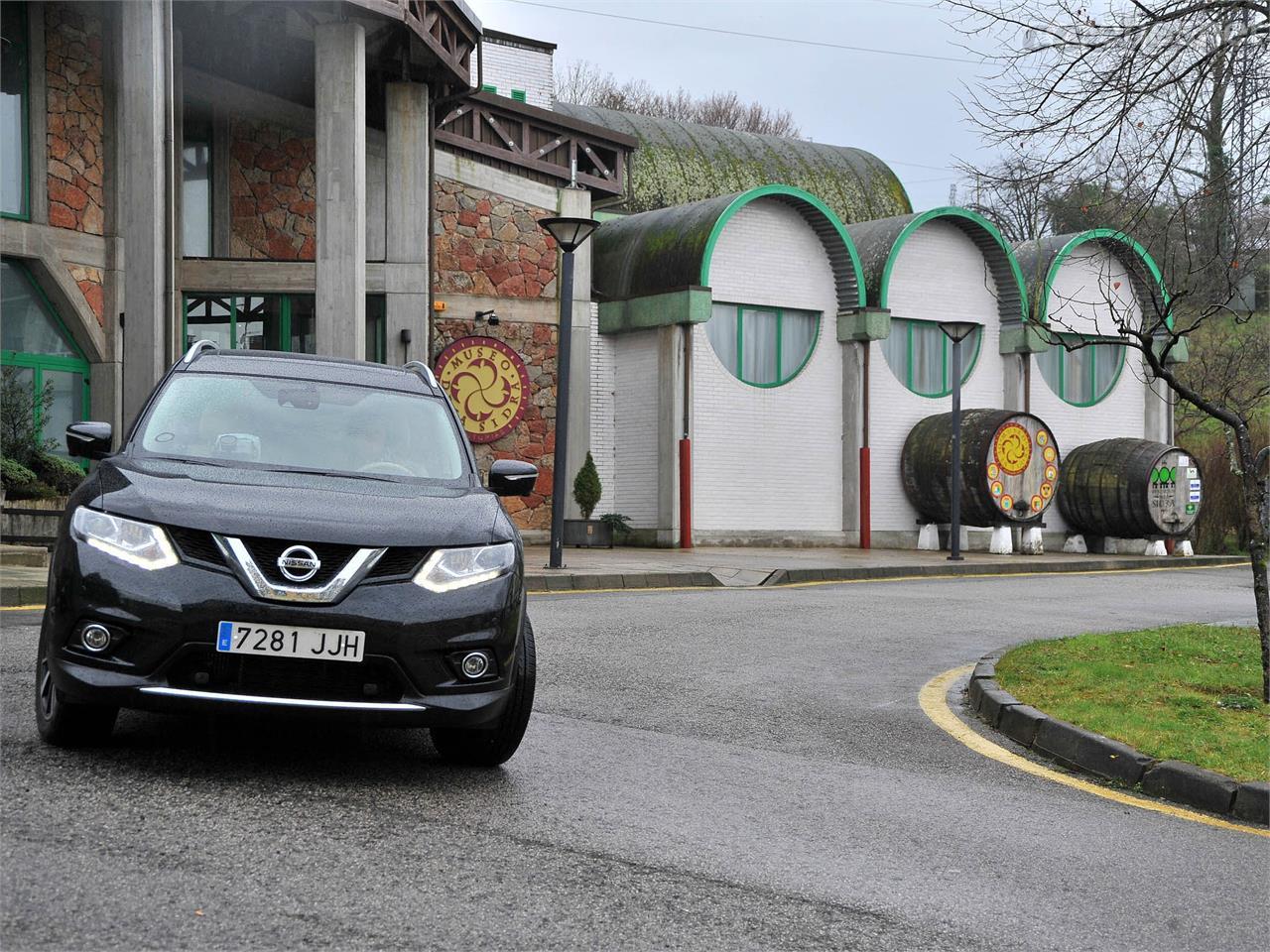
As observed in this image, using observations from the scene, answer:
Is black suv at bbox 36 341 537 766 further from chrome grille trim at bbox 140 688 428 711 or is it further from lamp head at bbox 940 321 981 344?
lamp head at bbox 940 321 981 344

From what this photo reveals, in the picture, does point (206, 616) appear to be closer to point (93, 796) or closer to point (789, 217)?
point (93, 796)

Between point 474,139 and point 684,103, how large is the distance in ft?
126

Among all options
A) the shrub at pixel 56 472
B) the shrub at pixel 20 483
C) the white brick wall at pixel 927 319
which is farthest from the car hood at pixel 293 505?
the white brick wall at pixel 927 319

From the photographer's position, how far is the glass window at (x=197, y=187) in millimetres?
23531

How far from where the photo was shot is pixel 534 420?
2605 centimetres

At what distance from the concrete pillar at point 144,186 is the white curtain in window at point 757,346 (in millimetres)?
12053

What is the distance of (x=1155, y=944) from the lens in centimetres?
436

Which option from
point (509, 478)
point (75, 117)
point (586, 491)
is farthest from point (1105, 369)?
point (509, 478)

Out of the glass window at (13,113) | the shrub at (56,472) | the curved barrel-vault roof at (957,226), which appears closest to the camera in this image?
the shrub at (56,472)

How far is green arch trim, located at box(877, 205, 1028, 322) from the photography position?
1152 inches

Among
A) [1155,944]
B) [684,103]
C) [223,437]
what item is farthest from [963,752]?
[684,103]

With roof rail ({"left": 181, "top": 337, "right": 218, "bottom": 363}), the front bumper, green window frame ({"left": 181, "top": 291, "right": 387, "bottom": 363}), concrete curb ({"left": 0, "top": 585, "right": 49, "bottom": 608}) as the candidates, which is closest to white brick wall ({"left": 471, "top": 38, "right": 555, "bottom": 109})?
green window frame ({"left": 181, "top": 291, "right": 387, "bottom": 363})

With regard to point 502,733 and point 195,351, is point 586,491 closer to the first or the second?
point 195,351

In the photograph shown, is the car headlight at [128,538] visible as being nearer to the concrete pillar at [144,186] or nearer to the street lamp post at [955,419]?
the concrete pillar at [144,186]
